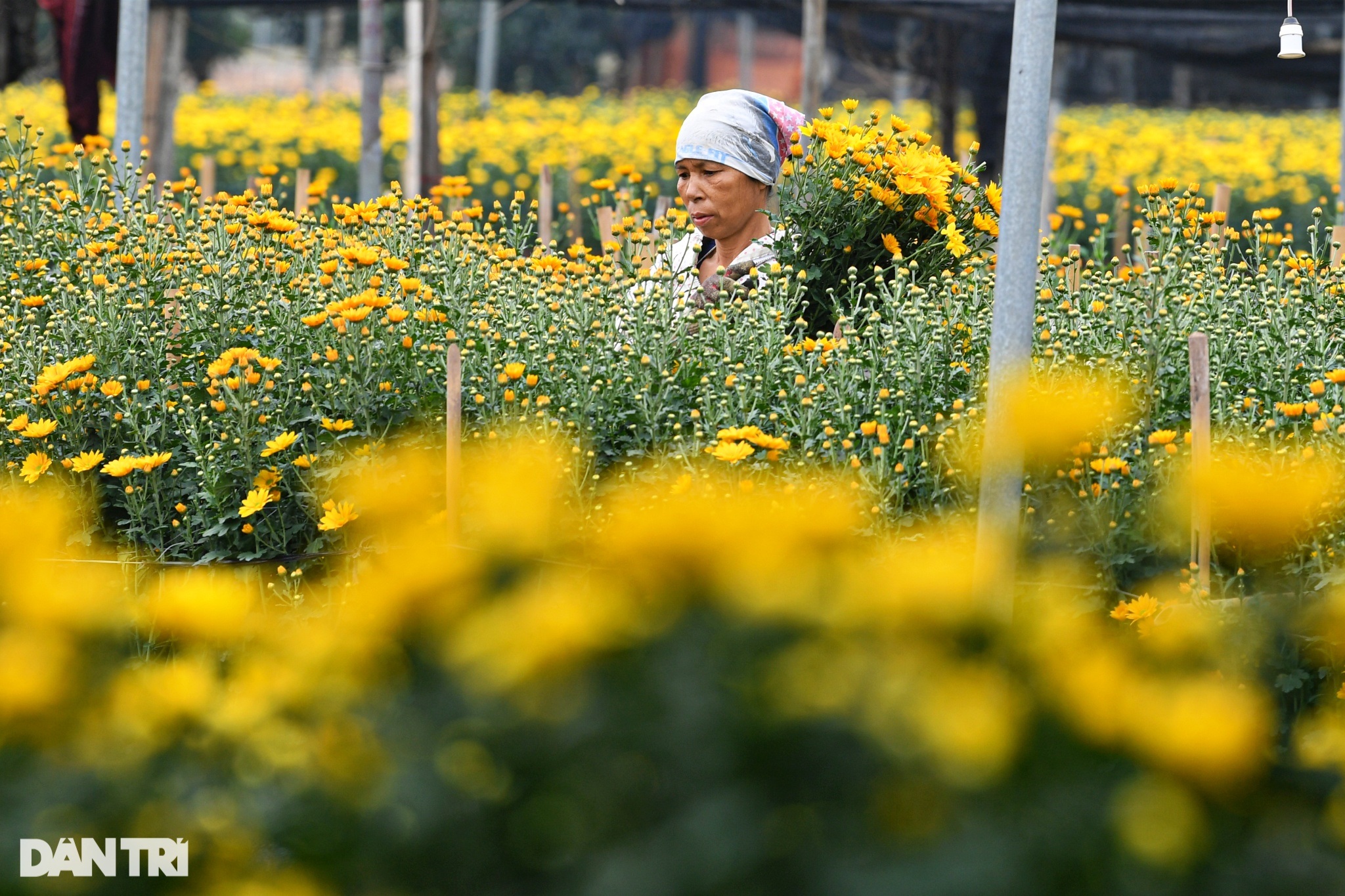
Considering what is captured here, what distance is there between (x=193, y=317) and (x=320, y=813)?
9.90 feet

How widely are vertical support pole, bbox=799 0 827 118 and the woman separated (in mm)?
4157

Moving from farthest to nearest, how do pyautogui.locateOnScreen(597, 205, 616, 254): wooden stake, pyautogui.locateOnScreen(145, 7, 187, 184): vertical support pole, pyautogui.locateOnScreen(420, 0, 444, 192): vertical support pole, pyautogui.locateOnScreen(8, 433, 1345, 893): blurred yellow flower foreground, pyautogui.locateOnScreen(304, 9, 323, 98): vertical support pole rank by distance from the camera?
1. pyautogui.locateOnScreen(304, 9, 323, 98): vertical support pole
2. pyautogui.locateOnScreen(145, 7, 187, 184): vertical support pole
3. pyautogui.locateOnScreen(420, 0, 444, 192): vertical support pole
4. pyautogui.locateOnScreen(597, 205, 616, 254): wooden stake
5. pyautogui.locateOnScreen(8, 433, 1345, 893): blurred yellow flower foreground

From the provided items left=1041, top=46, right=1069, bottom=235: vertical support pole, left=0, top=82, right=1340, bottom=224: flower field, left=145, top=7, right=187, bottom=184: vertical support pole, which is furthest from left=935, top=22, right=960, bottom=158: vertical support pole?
left=145, top=7, right=187, bottom=184: vertical support pole

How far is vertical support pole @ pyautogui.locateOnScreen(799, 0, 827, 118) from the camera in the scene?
29.1 feet

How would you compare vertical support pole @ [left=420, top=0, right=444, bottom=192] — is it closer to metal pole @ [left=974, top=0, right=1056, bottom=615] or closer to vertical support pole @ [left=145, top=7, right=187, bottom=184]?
vertical support pole @ [left=145, top=7, right=187, bottom=184]

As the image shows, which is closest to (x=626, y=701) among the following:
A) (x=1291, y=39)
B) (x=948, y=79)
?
(x=1291, y=39)

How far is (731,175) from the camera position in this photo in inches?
182

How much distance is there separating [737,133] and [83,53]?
4.87 meters

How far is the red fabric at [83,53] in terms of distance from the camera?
8.09 meters

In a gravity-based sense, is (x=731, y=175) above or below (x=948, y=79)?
below

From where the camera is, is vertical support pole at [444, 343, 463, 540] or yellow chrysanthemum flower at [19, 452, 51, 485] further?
yellow chrysanthemum flower at [19, 452, 51, 485]

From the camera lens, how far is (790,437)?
3484mm

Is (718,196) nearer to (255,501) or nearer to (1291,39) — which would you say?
(1291,39)
